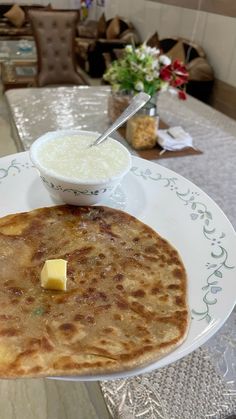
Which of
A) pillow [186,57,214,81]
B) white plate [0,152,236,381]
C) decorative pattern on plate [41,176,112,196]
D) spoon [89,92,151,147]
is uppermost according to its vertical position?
spoon [89,92,151,147]

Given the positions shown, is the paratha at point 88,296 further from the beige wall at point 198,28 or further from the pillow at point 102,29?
the pillow at point 102,29

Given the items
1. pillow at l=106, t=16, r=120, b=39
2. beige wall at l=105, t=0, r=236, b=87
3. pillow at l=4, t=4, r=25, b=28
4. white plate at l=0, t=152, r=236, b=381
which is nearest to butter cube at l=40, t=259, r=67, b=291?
white plate at l=0, t=152, r=236, b=381

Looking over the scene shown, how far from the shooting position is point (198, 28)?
13.9 feet

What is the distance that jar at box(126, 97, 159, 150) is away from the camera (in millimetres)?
1761

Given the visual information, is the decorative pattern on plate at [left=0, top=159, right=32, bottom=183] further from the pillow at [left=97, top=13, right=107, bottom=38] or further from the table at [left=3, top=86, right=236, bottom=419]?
the pillow at [left=97, top=13, right=107, bottom=38]

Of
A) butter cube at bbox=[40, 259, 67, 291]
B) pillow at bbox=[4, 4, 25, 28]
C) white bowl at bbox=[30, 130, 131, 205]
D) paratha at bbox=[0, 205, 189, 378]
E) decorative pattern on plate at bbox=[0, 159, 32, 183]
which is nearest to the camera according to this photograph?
paratha at bbox=[0, 205, 189, 378]

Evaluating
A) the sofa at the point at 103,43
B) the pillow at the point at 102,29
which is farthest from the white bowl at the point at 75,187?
the pillow at the point at 102,29

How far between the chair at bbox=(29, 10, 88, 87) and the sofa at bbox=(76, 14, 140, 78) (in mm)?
1701

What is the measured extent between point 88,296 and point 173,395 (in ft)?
0.91

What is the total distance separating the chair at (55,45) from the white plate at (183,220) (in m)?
3.05

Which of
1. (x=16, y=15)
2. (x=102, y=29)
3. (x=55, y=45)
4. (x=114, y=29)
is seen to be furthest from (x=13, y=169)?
(x=16, y=15)

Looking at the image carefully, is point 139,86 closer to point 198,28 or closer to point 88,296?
point 88,296

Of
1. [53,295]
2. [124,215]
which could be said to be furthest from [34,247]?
[124,215]

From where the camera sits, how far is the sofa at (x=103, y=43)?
5.70m
